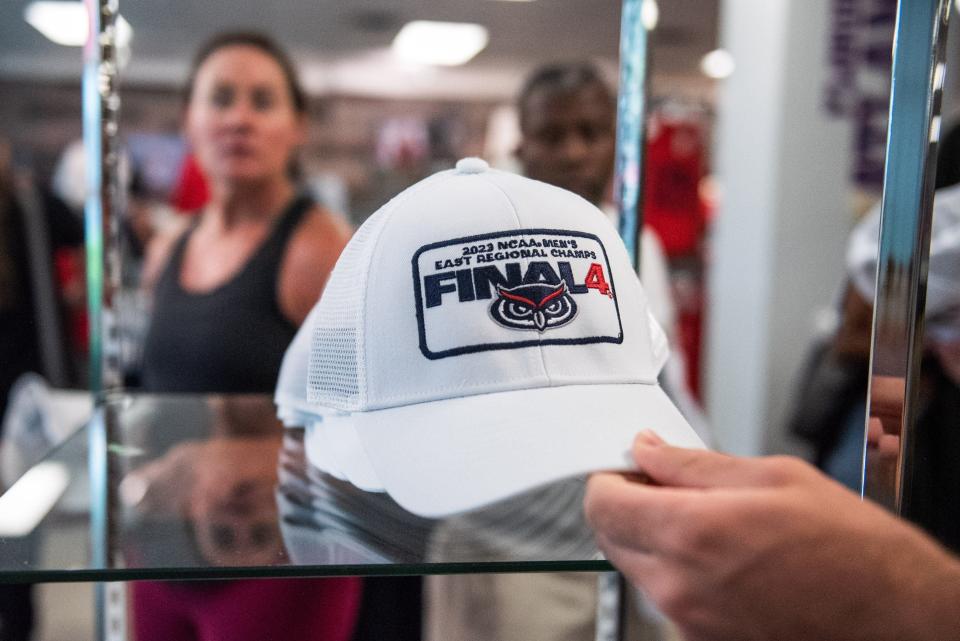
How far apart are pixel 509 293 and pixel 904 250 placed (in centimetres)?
22

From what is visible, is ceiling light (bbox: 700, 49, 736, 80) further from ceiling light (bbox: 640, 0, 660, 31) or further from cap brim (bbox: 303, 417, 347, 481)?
cap brim (bbox: 303, 417, 347, 481)

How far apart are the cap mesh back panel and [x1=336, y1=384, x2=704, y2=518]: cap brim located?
21 mm

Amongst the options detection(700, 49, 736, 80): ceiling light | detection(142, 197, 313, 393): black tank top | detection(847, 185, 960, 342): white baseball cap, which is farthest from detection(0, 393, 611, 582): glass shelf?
detection(700, 49, 736, 80): ceiling light

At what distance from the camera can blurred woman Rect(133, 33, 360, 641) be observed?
1.84 ft

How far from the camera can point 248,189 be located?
33.6 inches

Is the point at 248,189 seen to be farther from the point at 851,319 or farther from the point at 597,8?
the point at 851,319

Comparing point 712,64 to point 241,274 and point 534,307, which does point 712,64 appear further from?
point 534,307

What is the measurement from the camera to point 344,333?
0.50 meters

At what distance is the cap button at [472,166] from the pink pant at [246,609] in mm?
283

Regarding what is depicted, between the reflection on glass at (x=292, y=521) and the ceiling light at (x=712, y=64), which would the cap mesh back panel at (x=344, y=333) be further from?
the ceiling light at (x=712, y=64)

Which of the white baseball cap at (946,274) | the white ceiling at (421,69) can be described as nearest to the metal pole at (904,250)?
the white baseball cap at (946,274)

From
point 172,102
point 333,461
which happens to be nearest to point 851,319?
point 333,461

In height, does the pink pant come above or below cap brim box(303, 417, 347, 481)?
below

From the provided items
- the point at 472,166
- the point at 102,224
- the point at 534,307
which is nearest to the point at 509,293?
the point at 534,307
